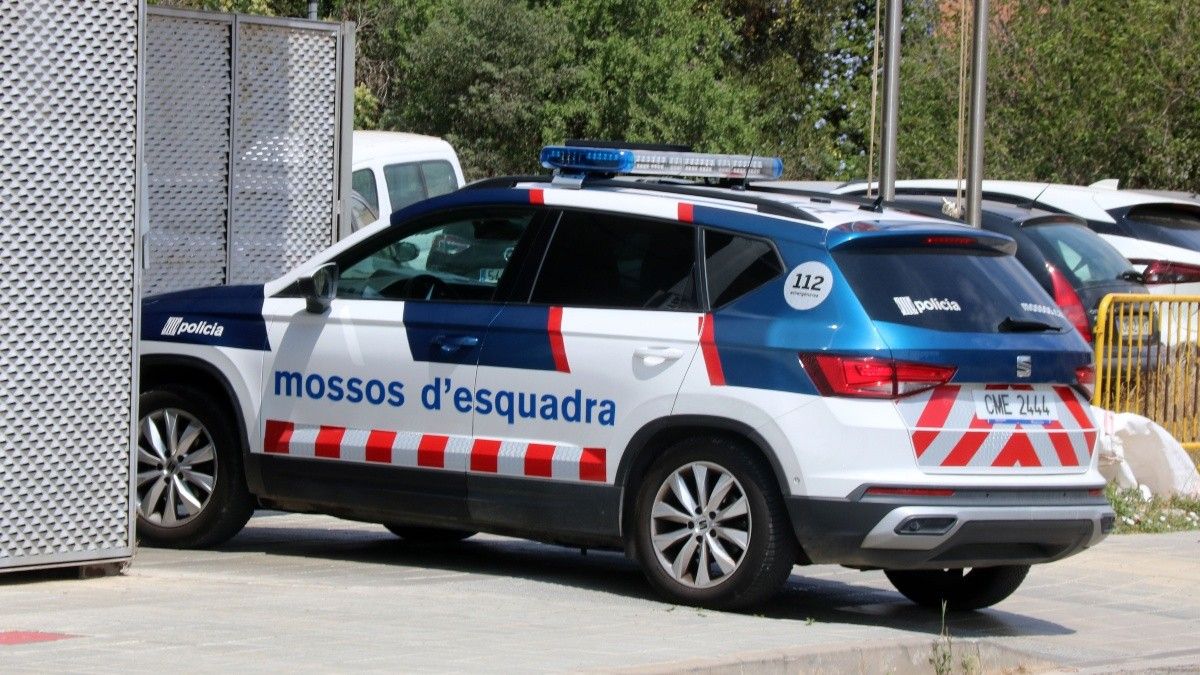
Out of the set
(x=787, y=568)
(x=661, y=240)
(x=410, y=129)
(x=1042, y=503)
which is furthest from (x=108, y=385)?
(x=410, y=129)

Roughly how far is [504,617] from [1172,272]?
9407mm

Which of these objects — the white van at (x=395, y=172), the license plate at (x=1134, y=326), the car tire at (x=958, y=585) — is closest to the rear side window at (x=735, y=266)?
the car tire at (x=958, y=585)

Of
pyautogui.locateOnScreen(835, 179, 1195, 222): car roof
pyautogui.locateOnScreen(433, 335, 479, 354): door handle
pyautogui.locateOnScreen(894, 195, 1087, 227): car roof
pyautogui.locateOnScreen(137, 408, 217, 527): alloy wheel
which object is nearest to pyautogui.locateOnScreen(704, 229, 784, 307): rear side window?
pyautogui.locateOnScreen(433, 335, 479, 354): door handle

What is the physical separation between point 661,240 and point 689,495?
1.12 meters

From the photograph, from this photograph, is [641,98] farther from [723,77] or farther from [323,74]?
[323,74]

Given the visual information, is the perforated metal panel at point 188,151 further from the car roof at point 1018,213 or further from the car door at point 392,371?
the car roof at point 1018,213

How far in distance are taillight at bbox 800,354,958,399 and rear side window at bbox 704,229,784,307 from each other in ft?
1.76

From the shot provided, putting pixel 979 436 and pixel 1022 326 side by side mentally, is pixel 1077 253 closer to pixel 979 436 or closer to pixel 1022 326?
pixel 1022 326

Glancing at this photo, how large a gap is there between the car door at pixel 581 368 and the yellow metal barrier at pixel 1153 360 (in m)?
5.41

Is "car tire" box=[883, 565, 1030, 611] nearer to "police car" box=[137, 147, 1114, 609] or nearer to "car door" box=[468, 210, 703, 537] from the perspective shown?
"police car" box=[137, 147, 1114, 609]

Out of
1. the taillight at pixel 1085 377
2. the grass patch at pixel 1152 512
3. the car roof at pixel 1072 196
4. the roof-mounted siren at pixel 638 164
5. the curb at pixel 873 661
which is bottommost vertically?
the grass patch at pixel 1152 512

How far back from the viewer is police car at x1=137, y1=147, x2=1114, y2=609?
25.8 feet

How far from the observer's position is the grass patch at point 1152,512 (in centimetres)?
1211

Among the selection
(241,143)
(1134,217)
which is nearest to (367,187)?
(241,143)
